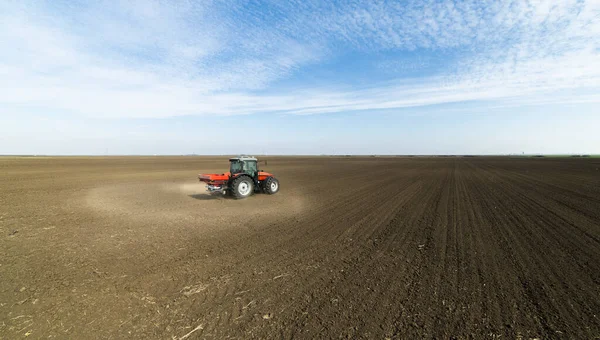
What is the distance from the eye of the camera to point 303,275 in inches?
201

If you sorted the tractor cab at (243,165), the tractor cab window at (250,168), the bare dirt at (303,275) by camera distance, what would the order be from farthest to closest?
1. the tractor cab window at (250,168)
2. the tractor cab at (243,165)
3. the bare dirt at (303,275)

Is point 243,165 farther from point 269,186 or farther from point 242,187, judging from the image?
point 269,186

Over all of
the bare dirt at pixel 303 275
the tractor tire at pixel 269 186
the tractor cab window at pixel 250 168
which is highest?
the tractor cab window at pixel 250 168

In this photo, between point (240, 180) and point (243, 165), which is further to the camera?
point (243, 165)

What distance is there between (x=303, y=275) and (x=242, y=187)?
9101mm

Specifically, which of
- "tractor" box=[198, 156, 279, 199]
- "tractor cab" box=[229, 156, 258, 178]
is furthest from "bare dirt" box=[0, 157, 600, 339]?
"tractor cab" box=[229, 156, 258, 178]

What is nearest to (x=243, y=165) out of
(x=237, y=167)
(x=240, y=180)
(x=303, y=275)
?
(x=237, y=167)

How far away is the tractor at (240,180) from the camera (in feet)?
43.3

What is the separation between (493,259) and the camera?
5688mm

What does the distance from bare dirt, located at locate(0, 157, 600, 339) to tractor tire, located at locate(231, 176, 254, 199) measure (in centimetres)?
345

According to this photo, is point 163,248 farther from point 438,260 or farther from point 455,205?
point 455,205

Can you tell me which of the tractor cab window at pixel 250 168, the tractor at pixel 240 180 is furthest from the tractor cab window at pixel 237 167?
the tractor cab window at pixel 250 168

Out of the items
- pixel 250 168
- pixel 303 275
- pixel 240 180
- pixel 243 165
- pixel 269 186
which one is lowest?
pixel 303 275

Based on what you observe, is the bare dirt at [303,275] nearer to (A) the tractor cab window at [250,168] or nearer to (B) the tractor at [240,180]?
(B) the tractor at [240,180]
